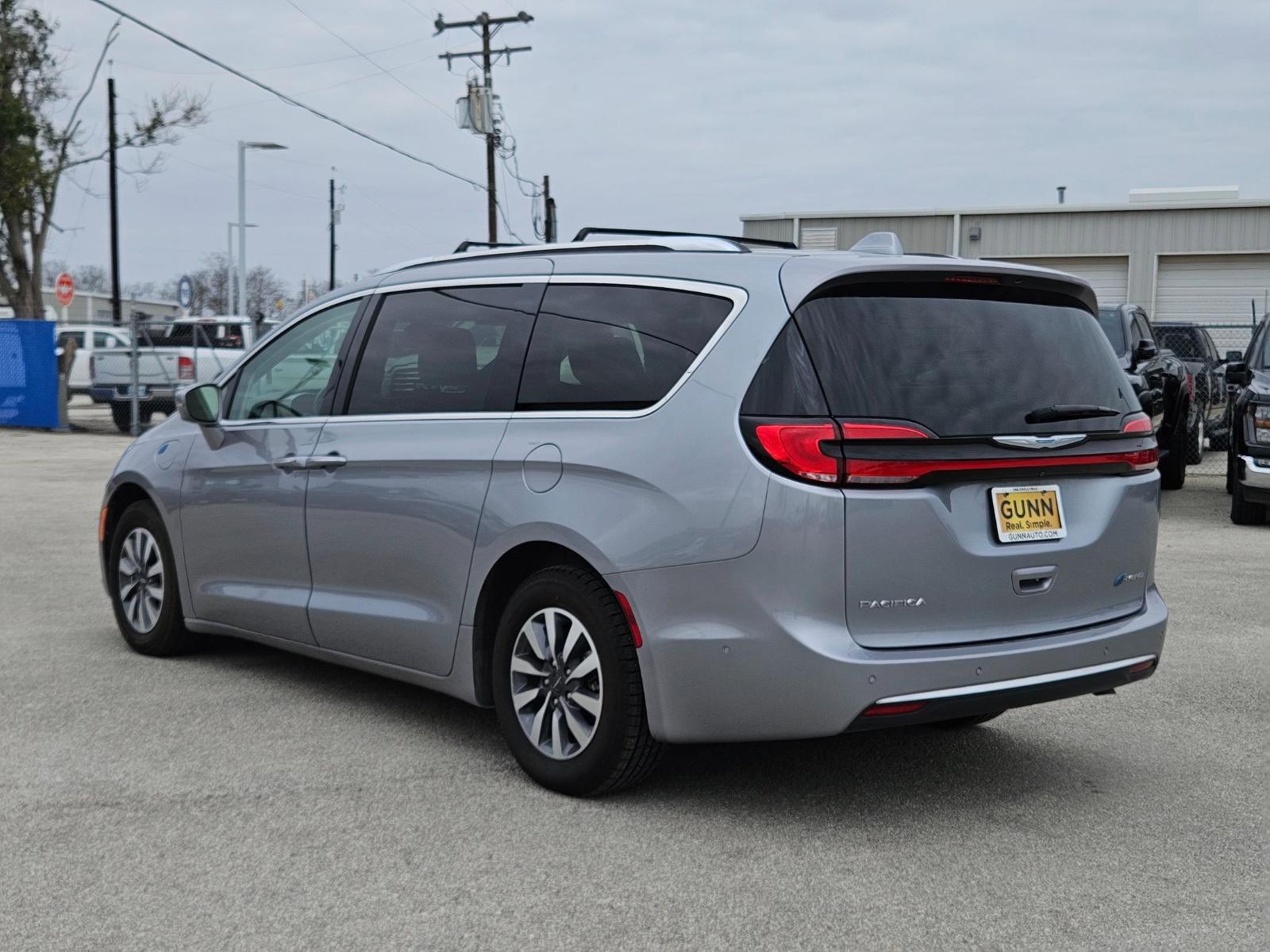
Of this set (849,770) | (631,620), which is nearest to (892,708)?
(631,620)

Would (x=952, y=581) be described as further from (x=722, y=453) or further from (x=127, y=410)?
(x=127, y=410)

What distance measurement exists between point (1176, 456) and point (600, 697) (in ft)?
40.6

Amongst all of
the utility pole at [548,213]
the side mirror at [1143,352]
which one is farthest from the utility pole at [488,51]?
the side mirror at [1143,352]

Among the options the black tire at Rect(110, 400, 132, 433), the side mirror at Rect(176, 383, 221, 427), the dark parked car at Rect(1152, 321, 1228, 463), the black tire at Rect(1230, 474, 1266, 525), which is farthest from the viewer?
the black tire at Rect(110, 400, 132, 433)

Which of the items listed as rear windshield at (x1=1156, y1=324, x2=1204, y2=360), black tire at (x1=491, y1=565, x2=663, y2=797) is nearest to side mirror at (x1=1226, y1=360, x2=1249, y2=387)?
rear windshield at (x1=1156, y1=324, x2=1204, y2=360)

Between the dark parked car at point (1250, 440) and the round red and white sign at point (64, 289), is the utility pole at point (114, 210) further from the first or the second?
the dark parked car at point (1250, 440)

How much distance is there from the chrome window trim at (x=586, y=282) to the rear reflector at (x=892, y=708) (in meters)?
1.09

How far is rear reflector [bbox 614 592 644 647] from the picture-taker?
14.3 feet

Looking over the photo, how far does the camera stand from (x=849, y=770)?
5.00 metres

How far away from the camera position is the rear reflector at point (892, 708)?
4082mm

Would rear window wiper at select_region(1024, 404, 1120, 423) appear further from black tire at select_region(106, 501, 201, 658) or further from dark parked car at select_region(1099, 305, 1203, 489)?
dark parked car at select_region(1099, 305, 1203, 489)

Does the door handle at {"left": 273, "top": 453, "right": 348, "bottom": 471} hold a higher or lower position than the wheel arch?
higher

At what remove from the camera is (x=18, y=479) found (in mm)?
16094

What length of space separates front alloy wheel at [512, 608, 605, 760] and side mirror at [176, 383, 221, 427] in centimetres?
232
